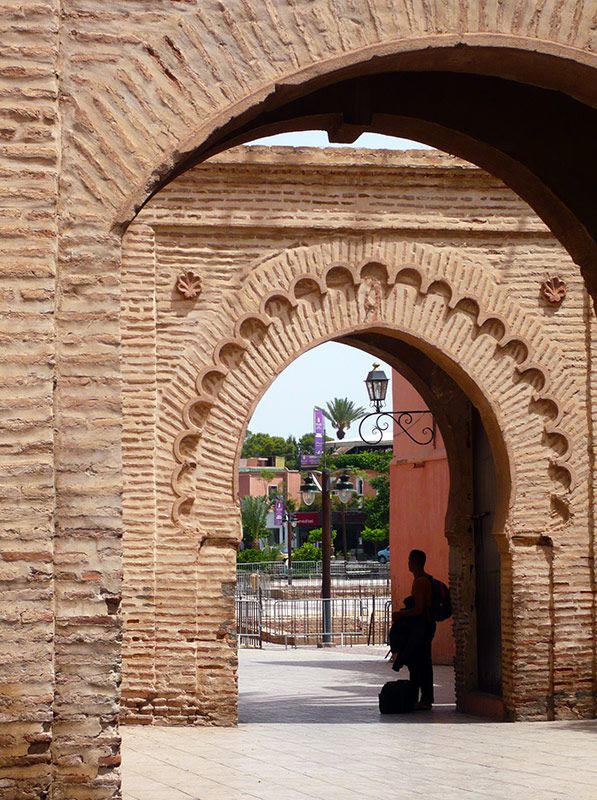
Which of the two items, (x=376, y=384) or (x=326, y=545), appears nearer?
(x=376, y=384)

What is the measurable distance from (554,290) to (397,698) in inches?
147

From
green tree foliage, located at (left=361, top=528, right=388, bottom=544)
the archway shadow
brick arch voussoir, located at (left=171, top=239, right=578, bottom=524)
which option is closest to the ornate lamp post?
the archway shadow

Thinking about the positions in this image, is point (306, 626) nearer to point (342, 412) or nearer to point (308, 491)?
point (308, 491)

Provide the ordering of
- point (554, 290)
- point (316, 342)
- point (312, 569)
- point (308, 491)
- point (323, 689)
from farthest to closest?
point (312, 569), point (308, 491), point (323, 689), point (554, 290), point (316, 342)

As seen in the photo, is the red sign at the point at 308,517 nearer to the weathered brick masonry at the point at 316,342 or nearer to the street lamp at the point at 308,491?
the street lamp at the point at 308,491

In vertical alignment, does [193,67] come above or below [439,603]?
above

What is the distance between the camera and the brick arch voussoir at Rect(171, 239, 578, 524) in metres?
11.5

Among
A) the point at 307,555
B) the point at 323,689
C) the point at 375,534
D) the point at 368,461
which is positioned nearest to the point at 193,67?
the point at 323,689

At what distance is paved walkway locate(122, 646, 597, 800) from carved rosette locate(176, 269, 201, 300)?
3361 millimetres

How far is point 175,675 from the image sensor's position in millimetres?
11164

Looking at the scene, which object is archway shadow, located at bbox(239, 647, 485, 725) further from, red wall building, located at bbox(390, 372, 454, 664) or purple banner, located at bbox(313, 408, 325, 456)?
purple banner, located at bbox(313, 408, 325, 456)

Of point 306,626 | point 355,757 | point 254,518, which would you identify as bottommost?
point 355,757

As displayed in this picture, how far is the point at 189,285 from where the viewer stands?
450 inches

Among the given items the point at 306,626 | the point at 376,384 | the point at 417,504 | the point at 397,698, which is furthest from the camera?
the point at 306,626
